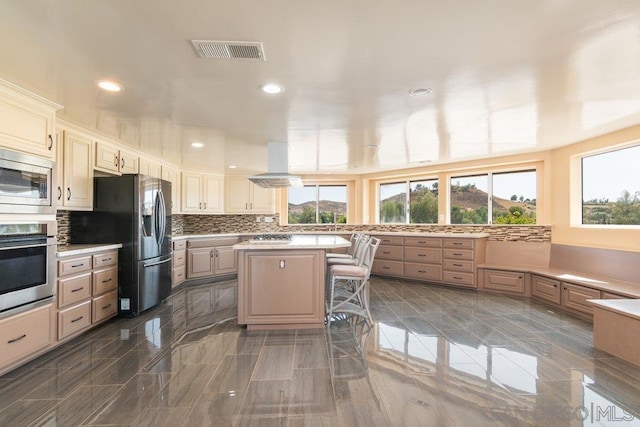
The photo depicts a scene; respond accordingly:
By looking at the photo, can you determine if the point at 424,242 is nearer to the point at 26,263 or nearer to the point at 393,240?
the point at 393,240

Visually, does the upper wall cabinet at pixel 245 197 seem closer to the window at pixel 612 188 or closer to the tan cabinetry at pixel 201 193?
the tan cabinetry at pixel 201 193

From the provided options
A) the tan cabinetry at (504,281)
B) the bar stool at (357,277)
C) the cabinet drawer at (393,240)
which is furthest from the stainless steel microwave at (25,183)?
the tan cabinetry at (504,281)

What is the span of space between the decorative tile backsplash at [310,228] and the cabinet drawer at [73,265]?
282 cm

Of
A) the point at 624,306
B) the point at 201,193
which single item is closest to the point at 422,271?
the point at 624,306

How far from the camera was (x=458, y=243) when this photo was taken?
18.3ft

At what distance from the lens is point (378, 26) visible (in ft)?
5.87

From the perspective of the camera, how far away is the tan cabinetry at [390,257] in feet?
20.7

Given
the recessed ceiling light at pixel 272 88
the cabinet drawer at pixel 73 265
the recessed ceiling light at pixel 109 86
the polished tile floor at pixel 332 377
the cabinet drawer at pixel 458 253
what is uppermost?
the recessed ceiling light at pixel 272 88

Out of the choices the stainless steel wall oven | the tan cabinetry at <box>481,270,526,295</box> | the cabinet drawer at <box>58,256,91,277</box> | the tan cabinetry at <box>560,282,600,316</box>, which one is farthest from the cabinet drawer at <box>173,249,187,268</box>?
the tan cabinetry at <box>560,282,600,316</box>

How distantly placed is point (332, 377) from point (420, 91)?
2.33 m

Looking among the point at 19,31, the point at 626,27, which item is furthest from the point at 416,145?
the point at 19,31

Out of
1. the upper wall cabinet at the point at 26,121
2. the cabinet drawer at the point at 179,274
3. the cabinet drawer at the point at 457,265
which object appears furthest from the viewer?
the cabinet drawer at the point at 457,265

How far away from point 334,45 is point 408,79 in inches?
29.4

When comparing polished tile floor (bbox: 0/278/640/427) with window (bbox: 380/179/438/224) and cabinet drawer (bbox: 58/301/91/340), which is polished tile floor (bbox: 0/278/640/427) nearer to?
cabinet drawer (bbox: 58/301/91/340)
